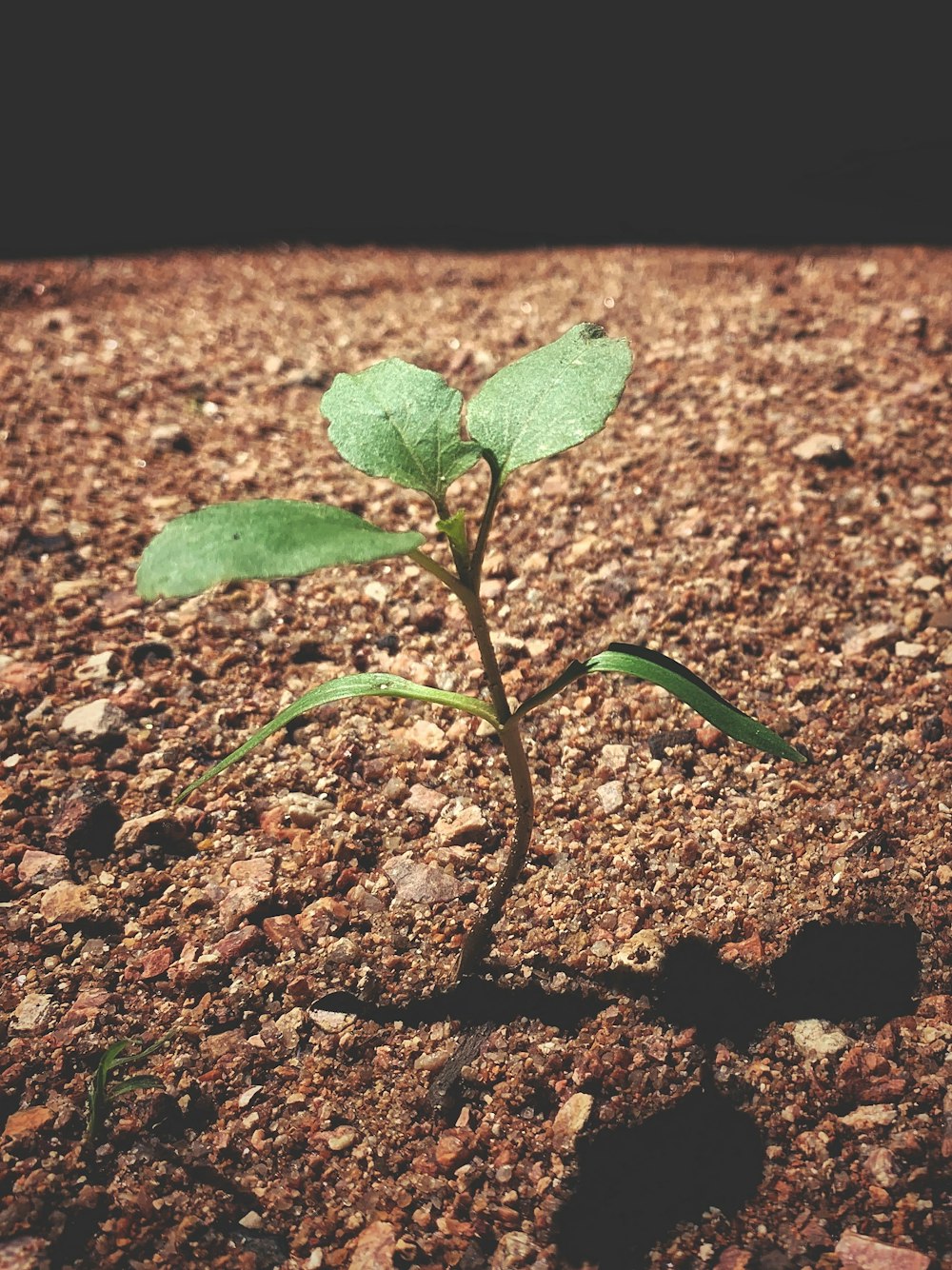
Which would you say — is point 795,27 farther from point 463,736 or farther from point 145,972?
point 145,972

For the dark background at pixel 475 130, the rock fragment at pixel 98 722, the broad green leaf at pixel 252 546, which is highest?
the dark background at pixel 475 130

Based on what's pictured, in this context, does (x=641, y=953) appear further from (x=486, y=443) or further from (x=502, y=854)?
(x=486, y=443)

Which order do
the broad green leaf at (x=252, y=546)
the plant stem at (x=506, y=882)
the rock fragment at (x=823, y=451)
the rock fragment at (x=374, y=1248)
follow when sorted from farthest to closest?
1. the rock fragment at (x=823, y=451)
2. the plant stem at (x=506, y=882)
3. the rock fragment at (x=374, y=1248)
4. the broad green leaf at (x=252, y=546)

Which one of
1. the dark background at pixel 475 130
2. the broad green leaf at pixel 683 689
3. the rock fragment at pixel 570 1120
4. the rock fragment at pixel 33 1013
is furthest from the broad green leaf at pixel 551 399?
the dark background at pixel 475 130

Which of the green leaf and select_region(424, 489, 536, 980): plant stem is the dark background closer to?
select_region(424, 489, 536, 980): plant stem

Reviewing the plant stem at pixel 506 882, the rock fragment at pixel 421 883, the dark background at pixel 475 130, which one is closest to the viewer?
the plant stem at pixel 506 882

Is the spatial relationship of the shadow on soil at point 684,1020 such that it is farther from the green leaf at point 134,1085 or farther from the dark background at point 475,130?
the dark background at point 475,130

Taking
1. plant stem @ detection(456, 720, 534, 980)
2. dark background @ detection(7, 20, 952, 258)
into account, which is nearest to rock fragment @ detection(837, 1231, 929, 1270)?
plant stem @ detection(456, 720, 534, 980)
